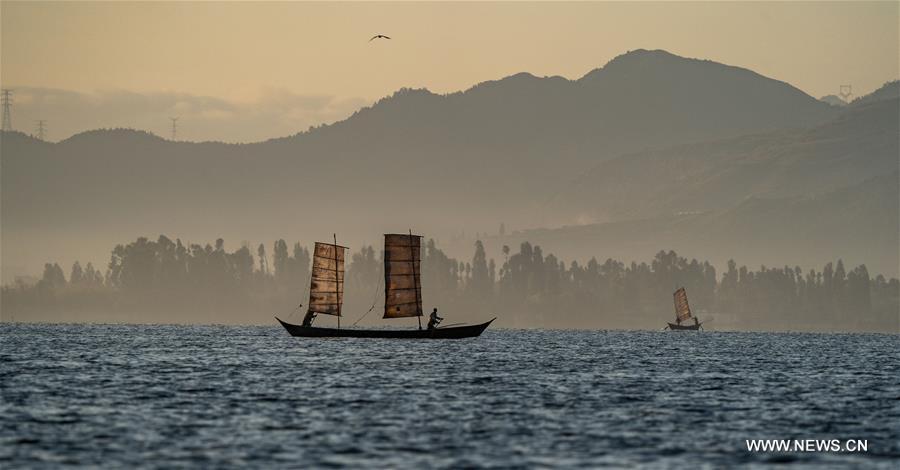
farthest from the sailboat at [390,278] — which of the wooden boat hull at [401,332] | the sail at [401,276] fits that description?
the wooden boat hull at [401,332]

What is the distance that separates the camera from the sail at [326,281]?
547ft

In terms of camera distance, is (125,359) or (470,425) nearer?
(470,425)

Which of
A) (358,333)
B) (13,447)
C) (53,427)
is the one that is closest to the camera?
(13,447)

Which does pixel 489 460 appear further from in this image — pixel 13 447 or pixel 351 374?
pixel 351 374

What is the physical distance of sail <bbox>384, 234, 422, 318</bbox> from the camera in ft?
540

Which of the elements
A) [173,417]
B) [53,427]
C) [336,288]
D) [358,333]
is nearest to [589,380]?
[173,417]

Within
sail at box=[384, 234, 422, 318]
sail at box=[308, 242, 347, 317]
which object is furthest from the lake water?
sail at box=[308, 242, 347, 317]

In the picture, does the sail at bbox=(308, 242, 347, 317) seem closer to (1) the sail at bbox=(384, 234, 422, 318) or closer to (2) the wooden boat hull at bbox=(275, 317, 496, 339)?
(1) the sail at bbox=(384, 234, 422, 318)

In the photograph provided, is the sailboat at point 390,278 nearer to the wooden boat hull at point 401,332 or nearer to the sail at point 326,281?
the sail at point 326,281

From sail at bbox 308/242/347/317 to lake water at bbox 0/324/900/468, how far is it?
35.4 m

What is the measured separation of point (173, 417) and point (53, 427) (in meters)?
7.15

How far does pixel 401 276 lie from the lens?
166m

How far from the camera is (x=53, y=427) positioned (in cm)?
6756

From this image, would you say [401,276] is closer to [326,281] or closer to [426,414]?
[326,281]
